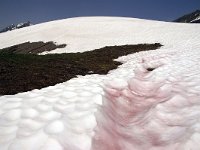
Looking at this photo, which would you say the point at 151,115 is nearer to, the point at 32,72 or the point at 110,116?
the point at 110,116

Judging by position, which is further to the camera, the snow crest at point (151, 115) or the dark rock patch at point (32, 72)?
the dark rock patch at point (32, 72)

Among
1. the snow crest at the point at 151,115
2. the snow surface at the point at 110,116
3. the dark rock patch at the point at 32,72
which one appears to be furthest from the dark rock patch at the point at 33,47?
the snow crest at the point at 151,115

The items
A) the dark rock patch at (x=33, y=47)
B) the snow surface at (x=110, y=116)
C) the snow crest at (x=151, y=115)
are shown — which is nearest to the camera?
the snow surface at (x=110, y=116)

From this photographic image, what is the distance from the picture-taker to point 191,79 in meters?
12.2

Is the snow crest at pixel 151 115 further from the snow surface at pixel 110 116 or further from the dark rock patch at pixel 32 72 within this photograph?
the dark rock patch at pixel 32 72

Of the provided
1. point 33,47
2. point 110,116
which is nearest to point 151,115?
point 110,116

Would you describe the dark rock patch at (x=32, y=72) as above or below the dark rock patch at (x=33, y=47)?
above

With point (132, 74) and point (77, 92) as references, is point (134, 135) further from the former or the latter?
point (132, 74)

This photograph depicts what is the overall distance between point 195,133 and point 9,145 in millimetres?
4092

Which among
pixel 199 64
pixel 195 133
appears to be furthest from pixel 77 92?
pixel 199 64

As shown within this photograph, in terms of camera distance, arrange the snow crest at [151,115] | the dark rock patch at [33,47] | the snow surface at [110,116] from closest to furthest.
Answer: the snow surface at [110,116]
the snow crest at [151,115]
the dark rock patch at [33,47]

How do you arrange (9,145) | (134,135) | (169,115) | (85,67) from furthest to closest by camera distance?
(85,67) → (169,115) → (134,135) → (9,145)

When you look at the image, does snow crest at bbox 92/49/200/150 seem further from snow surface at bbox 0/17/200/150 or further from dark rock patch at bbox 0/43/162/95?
dark rock patch at bbox 0/43/162/95

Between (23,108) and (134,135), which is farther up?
(23,108)
